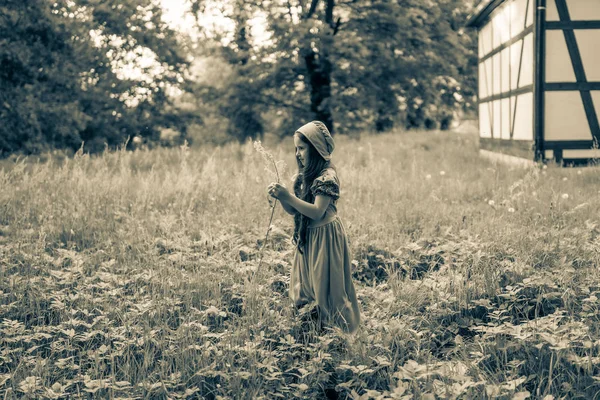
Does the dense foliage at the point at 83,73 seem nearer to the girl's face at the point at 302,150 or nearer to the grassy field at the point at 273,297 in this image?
the grassy field at the point at 273,297

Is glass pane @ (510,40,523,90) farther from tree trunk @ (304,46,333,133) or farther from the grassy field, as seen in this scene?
tree trunk @ (304,46,333,133)

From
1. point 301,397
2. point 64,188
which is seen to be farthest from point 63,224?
point 301,397

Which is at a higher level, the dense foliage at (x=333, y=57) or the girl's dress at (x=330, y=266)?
the dense foliage at (x=333, y=57)

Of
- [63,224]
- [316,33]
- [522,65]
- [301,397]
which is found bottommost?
[301,397]

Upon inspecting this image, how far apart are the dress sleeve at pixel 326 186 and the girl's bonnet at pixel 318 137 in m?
0.13

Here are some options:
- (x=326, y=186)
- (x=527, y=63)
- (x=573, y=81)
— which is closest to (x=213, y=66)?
(x=527, y=63)

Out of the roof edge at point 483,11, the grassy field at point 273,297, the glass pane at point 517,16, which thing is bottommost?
the grassy field at point 273,297

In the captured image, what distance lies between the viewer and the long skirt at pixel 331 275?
138 inches

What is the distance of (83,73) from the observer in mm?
17906

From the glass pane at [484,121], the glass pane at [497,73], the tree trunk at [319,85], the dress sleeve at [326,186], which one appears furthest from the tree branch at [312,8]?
the dress sleeve at [326,186]

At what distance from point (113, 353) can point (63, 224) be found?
3316mm

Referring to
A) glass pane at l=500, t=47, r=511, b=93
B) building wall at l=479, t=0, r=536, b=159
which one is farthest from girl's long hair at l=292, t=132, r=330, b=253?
glass pane at l=500, t=47, r=511, b=93

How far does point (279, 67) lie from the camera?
17.7 m

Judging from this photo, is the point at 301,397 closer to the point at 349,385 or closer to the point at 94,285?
the point at 349,385
